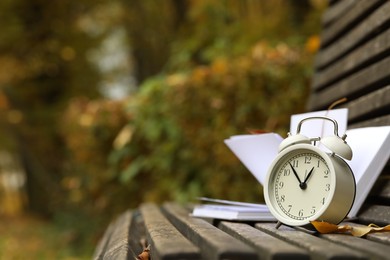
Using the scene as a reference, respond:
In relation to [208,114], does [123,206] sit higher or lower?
lower

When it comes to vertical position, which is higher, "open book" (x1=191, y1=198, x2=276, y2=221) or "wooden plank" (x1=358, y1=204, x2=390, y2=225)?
"open book" (x1=191, y1=198, x2=276, y2=221)

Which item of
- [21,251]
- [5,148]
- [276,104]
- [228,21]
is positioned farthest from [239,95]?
[5,148]

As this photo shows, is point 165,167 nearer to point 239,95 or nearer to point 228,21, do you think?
point 239,95

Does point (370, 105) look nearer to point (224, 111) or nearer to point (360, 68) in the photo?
point (360, 68)

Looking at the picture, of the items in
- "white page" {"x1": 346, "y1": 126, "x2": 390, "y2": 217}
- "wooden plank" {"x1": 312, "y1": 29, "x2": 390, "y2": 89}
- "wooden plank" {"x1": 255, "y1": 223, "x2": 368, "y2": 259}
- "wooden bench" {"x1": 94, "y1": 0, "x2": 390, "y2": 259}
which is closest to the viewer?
"wooden plank" {"x1": 255, "y1": 223, "x2": 368, "y2": 259}

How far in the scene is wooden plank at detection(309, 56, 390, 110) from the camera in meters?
3.06

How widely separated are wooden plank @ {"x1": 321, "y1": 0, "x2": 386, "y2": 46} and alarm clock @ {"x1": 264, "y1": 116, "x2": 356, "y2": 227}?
5.09 ft

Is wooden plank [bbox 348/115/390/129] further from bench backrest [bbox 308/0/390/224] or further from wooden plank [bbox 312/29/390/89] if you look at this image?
wooden plank [bbox 312/29/390/89]

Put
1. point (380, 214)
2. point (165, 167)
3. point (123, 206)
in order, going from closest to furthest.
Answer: point (380, 214)
point (165, 167)
point (123, 206)

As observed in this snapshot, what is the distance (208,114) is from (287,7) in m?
3.36

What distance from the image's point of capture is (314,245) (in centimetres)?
155

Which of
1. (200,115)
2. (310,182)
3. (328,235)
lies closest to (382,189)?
(310,182)

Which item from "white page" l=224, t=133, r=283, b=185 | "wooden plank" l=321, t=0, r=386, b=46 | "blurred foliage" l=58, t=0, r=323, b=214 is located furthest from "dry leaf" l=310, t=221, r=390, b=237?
"blurred foliage" l=58, t=0, r=323, b=214

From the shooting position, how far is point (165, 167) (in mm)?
6680
